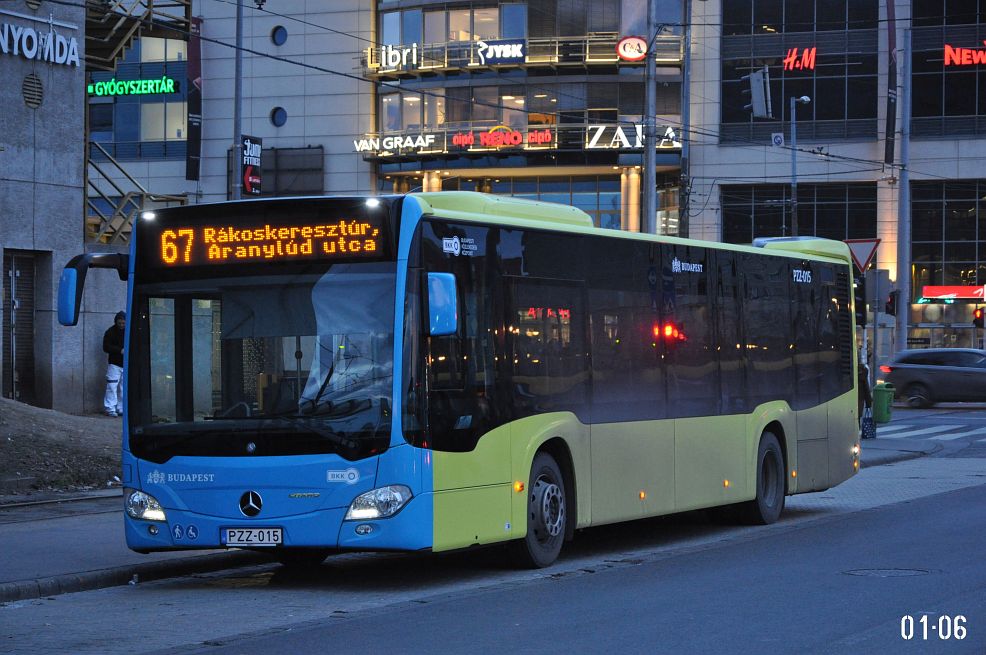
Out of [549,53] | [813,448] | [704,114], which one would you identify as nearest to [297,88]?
[549,53]

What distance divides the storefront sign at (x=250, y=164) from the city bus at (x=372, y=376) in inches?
850

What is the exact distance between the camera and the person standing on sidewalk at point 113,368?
24.3m

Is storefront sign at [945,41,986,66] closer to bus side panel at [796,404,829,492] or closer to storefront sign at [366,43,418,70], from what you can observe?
storefront sign at [366,43,418,70]

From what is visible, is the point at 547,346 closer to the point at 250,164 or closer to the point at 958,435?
the point at 958,435

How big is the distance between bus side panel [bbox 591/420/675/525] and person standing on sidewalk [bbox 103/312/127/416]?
12222 mm

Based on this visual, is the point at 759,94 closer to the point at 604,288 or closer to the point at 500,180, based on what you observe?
the point at 500,180

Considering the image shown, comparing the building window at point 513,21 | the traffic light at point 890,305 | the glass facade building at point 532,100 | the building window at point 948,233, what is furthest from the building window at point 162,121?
the traffic light at point 890,305

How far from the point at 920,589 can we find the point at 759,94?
100 ft

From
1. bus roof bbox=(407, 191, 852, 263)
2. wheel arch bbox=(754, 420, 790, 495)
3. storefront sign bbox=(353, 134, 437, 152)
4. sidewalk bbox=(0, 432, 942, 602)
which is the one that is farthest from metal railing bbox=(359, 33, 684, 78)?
sidewalk bbox=(0, 432, 942, 602)

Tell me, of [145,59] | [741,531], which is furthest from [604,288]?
[145,59]

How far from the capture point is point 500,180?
199 feet

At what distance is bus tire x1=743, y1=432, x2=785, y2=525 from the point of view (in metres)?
16.1

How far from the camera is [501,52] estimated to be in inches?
2296

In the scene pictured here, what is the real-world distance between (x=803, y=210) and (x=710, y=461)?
45.1 metres
